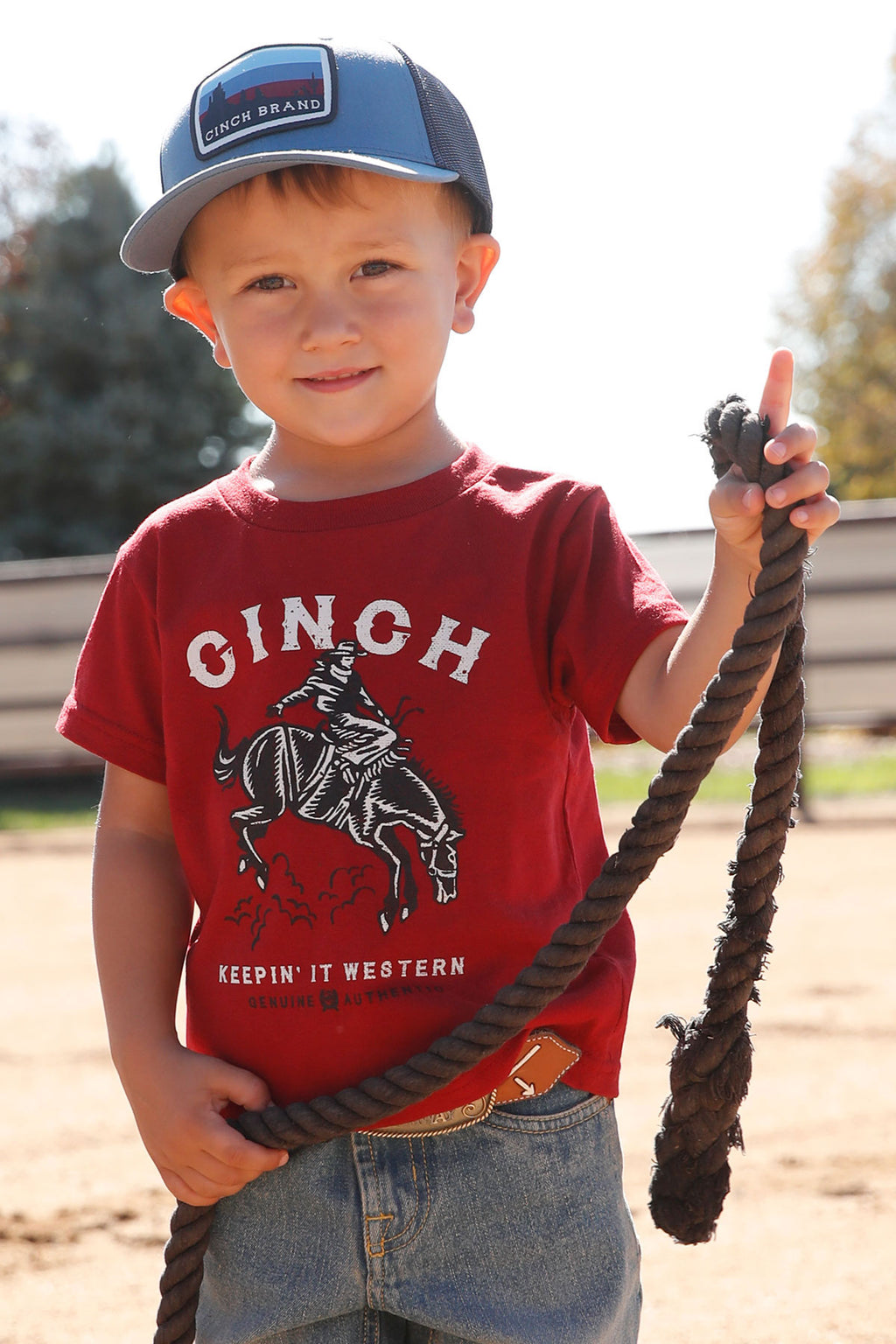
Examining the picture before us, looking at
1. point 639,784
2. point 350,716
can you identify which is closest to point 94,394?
point 639,784

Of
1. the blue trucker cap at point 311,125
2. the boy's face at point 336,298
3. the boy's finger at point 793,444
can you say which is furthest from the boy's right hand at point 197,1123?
the blue trucker cap at point 311,125

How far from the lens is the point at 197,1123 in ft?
4.44

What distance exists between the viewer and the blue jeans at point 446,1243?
4.25 feet

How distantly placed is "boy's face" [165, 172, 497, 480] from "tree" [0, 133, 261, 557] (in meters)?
14.0

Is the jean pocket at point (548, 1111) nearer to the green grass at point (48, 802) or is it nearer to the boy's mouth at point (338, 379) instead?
the boy's mouth at point (338, 379)

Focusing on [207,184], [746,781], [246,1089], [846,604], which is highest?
[207,184]

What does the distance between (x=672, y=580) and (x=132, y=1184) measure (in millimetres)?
5718

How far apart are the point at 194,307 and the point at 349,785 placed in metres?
0.57

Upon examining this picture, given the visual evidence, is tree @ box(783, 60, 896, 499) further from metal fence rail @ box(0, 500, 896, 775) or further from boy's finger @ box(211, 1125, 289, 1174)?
boy's finger @ box(211, 1125, 289, 1174)

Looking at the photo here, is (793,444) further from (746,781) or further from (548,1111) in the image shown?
(746,781)

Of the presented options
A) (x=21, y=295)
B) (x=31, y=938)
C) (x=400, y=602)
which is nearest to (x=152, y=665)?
(x=400, y=602)

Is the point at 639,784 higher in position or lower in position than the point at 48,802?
higher

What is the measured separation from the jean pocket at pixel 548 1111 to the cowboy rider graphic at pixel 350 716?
0.34 meters

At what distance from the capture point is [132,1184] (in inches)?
108
